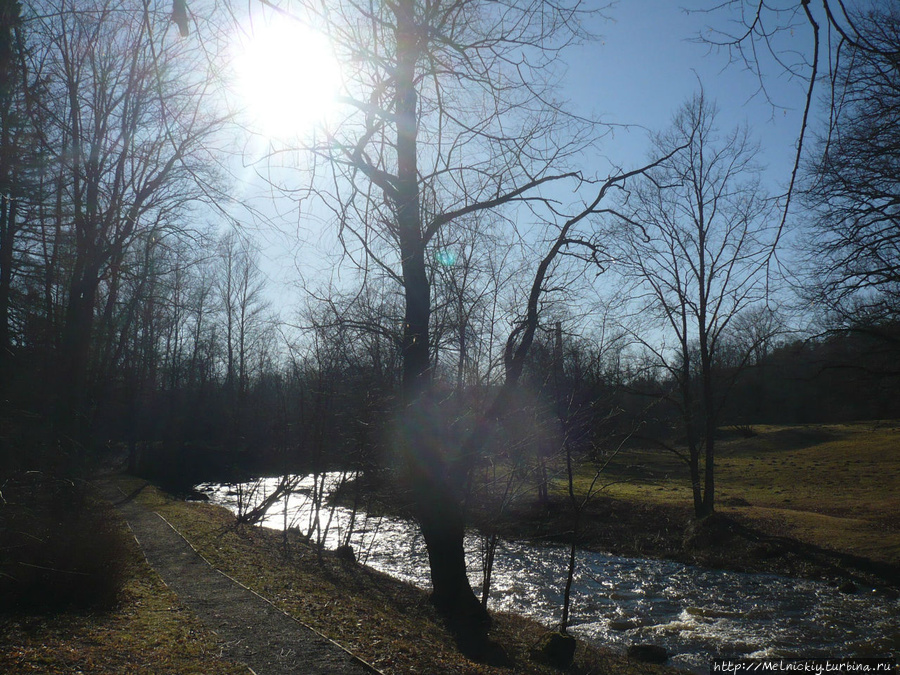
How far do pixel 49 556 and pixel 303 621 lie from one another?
3.61 meters

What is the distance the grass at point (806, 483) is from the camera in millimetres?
17656

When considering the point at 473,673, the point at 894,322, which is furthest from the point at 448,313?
the point at 894,322

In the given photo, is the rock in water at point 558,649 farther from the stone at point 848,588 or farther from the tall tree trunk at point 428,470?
the stone at point 848,588

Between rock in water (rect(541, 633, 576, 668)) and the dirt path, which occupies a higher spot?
the dirt path

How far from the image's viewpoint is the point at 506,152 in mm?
6570

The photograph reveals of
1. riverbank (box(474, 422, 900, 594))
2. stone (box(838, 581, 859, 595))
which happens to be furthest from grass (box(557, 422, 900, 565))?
stone (box(838, 581, 859, 595))

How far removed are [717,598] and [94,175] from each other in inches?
629

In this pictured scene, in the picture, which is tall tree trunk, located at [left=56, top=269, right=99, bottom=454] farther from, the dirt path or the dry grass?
the dry grass

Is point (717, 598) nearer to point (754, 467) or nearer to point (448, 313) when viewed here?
point (448, 313)

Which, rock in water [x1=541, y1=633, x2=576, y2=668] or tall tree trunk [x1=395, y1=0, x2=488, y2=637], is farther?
tall tree trunk [x1=395, y1=0, x2=488, y2=637]

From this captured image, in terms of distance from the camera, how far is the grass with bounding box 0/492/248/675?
6020mm

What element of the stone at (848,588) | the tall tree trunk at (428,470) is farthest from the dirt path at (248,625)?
the stone at (848,588)

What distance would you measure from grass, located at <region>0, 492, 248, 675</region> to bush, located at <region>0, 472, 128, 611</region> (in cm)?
34

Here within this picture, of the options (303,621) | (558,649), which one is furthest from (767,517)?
(303,621)
